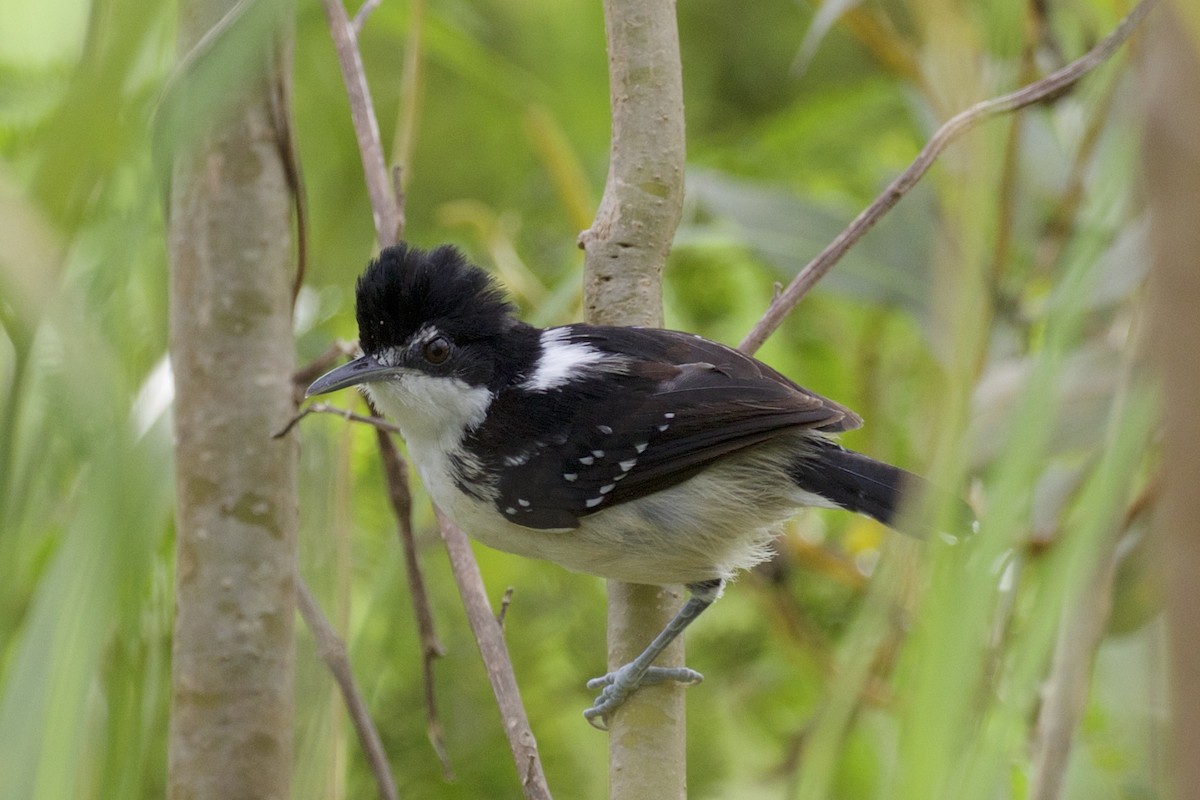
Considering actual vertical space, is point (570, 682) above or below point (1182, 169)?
above

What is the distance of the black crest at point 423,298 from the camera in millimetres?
2178

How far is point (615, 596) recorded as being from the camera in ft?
7.38

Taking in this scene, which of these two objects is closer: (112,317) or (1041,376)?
(1041,376)

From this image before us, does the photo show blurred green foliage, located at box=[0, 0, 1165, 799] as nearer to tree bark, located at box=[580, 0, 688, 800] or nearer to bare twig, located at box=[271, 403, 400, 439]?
bare twig, located at box=[271, 403, 400, 439]

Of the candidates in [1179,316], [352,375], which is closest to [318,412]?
[352,375]

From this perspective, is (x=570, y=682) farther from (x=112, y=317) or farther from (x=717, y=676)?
(x=112, y=317)

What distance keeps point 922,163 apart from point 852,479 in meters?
0.64

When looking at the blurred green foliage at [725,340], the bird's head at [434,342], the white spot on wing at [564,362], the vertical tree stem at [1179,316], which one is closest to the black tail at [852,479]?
the blurred green foliage at [725,340]

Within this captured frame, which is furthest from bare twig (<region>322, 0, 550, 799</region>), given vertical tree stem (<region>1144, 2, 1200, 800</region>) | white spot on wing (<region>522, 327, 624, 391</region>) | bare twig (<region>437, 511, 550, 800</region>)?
vertical tree stem (<region>1144, 2, 1200, 800</region>)

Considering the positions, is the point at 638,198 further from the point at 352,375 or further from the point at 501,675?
the point at 501,675

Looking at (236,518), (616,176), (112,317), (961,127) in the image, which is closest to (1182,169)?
(112,317)

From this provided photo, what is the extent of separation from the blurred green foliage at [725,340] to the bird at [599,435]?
0.19 meters

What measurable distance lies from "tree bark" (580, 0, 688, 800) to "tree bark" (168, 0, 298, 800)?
0.62 meters

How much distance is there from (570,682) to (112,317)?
2094mm
